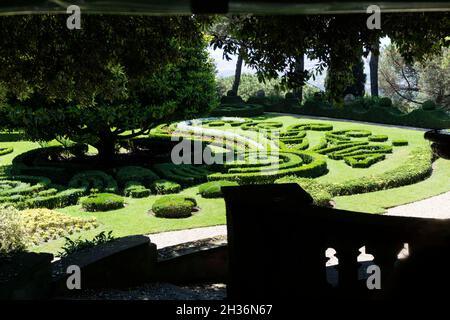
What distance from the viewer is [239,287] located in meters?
5.47

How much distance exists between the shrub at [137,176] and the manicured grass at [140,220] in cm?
196

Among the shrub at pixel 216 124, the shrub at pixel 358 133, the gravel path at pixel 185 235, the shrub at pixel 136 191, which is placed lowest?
the gravel path at pixel 185 235

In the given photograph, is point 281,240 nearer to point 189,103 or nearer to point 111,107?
point 111,107

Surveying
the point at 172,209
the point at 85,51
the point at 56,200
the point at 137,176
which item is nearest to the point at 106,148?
the point at 137,176

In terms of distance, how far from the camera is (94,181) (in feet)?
59.5

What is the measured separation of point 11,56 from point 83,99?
100 inches

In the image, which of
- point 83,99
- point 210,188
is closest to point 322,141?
point 210,188

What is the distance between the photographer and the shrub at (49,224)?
13.2 m

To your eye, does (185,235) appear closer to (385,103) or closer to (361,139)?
(361,139)

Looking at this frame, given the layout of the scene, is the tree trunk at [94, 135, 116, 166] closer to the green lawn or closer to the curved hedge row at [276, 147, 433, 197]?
the green lawn

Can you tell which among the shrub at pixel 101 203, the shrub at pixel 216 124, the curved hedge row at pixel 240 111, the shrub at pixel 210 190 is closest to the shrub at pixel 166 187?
the shrub at pixel 210 190

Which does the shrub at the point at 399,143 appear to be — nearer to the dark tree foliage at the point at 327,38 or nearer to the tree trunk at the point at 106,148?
the tree trunk at the point at 106,148

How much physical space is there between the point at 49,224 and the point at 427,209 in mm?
10179

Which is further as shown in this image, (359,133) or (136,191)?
(359,133)
